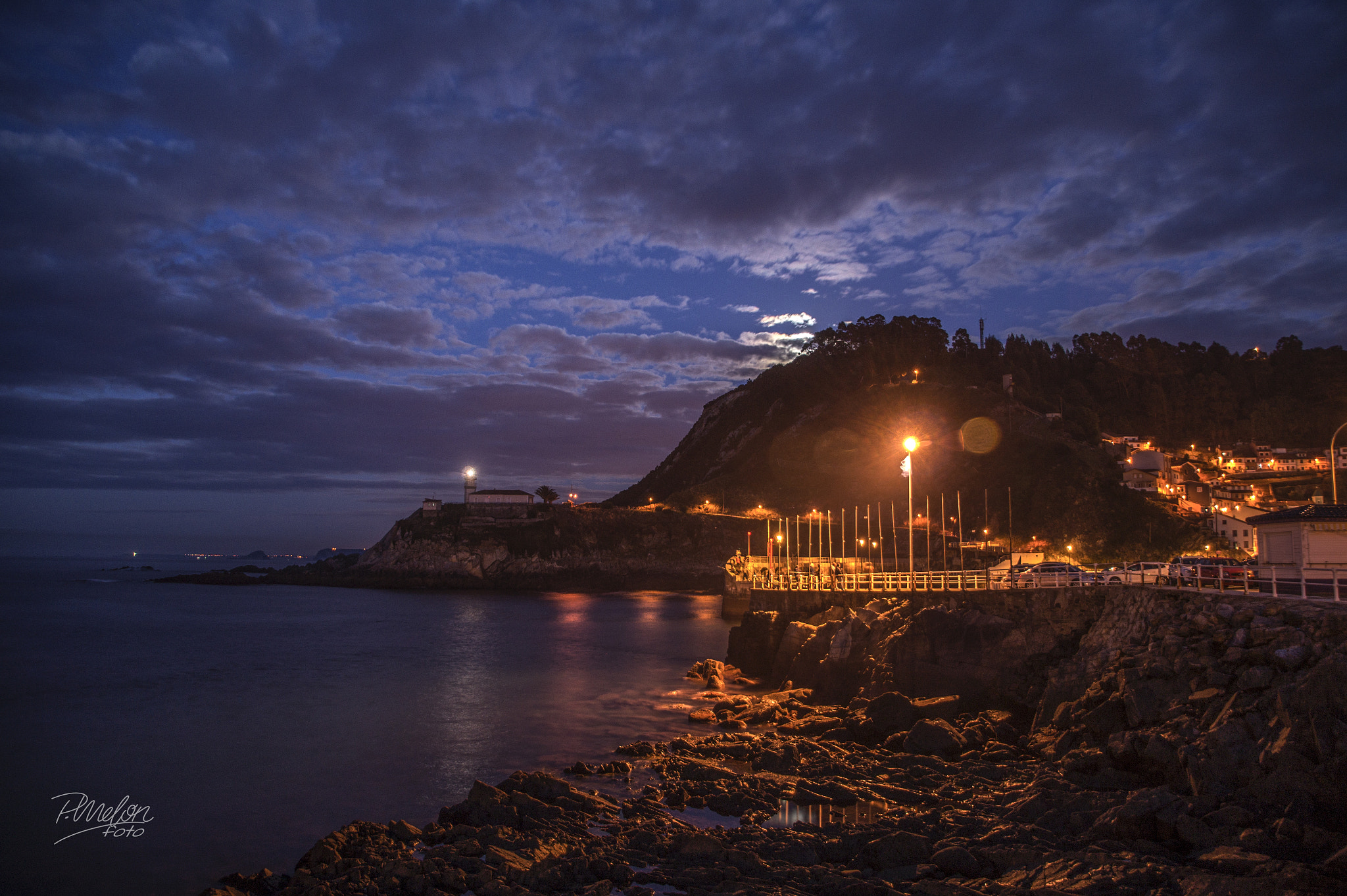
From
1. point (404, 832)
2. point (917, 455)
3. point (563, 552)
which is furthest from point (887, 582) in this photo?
point (563, 552)

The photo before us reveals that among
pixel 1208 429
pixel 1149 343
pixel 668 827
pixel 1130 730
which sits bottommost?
pixel 668 827

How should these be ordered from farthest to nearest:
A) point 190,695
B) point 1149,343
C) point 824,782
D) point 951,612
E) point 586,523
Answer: point 1149,343 < point 586,523 < point 190,695 < point 951,612 < point 824,782

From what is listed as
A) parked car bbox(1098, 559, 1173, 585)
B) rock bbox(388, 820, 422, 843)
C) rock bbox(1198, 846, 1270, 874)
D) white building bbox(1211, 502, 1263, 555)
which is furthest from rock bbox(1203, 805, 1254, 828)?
white building bbox(1211, 502, 1263, 555)

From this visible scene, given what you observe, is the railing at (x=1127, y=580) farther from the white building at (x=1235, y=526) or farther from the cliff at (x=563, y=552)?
the cliff at (x=563, y=552)

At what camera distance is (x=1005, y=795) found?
14516 mm

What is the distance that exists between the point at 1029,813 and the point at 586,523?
115074 millimetres

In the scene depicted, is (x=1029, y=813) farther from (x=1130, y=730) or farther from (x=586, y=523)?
(x=586, y=523)

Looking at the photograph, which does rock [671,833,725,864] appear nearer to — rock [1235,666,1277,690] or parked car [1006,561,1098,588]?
rock [1235,666,1277,690]

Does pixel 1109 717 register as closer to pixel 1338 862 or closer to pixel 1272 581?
pixel 1272 581

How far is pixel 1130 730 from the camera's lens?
14.6 meters

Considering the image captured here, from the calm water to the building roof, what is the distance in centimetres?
1991

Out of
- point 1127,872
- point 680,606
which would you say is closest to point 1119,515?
point 680,606

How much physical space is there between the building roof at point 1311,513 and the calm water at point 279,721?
1991cm

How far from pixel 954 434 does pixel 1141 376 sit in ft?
180
